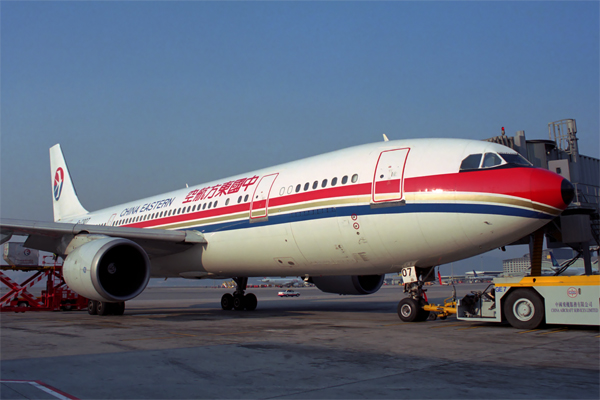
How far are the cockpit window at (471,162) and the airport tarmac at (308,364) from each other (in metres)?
3.34

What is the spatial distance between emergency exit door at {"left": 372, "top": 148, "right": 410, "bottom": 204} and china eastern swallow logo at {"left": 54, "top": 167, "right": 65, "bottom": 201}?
2115 cm

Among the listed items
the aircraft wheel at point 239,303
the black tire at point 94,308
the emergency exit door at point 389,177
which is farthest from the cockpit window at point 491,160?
the black tire at point 94,308

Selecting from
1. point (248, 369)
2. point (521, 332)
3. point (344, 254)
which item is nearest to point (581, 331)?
point (521, 332)

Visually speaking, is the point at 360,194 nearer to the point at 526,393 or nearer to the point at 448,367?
the point at 448,367

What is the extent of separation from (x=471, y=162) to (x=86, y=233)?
10877 millimetres

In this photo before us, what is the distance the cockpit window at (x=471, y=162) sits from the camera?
10398mm

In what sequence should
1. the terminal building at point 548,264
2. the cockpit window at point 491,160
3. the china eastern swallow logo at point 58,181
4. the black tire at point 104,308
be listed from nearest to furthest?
the cockpit window at point 491,160 < the black tire at point 104,308 < the china eastern swallow logo at point 58,181 < the terminal building at point 548,264

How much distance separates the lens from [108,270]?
1342cm

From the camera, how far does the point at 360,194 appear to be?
11.3 metres

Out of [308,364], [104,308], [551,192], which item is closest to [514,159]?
[551,192]

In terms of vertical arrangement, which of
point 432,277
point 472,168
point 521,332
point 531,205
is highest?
point 472,168

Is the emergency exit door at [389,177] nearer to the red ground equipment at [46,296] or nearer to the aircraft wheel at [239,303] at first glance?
the aircraft wheel at [239,303]

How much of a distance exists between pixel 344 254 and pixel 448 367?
5.66 metres

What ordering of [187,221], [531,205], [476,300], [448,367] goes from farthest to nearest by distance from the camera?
[187,221] → [476,300] → [531,205] → [448,367]
